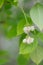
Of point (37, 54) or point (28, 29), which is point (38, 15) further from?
point (37, 54)

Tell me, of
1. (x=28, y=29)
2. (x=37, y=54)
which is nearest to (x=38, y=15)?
(x=28, y=29)

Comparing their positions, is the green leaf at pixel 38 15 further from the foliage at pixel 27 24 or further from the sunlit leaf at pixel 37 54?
the sunlit leaf at pixel 37 54

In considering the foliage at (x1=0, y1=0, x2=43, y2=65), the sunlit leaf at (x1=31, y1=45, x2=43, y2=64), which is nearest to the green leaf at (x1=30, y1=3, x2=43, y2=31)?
the foliage at (x1=0, y1=0, x2=43, y2=65)

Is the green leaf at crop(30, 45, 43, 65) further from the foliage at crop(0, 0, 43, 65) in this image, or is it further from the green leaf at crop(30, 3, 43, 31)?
the green leaf at crop(30, 3, 43, 31)

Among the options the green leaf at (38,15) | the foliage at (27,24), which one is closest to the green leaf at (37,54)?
the foliage at (27,24)

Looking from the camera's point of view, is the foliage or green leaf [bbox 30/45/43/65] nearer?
the foliage

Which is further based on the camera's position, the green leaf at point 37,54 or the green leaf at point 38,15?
the green leaf at point 37,54

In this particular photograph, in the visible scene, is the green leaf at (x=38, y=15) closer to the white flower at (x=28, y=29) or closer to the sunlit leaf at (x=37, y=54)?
the white flower at (x=28, y=29)

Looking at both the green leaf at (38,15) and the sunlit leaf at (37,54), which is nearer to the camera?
the green leaf at (38,15)

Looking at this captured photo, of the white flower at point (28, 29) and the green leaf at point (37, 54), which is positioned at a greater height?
the white flower at point (28, 29)

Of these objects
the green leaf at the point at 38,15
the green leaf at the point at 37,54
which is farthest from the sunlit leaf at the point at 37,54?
the green leaf at the point at 38,15
